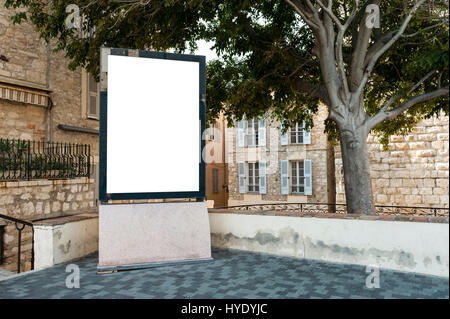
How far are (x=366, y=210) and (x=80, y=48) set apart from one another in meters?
7.28

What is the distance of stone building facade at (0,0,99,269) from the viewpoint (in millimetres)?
8352

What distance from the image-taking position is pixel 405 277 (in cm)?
436

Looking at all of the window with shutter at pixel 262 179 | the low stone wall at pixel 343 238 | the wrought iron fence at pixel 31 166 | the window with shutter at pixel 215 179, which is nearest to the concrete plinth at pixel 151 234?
the low stone wall at pixel 343 238

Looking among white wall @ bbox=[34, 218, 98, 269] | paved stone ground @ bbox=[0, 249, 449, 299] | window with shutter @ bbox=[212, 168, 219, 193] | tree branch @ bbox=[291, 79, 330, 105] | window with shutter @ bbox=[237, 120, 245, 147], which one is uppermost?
window with shutter @ bbox=[237, 120, 245, 147]

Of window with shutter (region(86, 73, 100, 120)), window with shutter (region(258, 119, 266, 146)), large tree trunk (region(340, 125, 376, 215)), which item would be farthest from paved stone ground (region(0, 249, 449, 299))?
window with shutter (region(258, 119, 266, 146))

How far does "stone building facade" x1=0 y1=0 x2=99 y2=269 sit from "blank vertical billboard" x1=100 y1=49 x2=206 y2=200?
441 cm

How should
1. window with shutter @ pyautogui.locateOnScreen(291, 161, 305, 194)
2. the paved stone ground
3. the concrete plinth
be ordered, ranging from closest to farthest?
the paved stone ground
the concrete plinth
window with shutter @ pyautogui.locateOnScreen(291, 161, 305, 194)

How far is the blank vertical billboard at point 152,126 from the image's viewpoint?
4988 mm

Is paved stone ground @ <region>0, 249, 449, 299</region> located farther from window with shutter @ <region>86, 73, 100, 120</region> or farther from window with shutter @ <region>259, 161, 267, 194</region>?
window with shutter @ <region>259, 161, 267, 194</region>

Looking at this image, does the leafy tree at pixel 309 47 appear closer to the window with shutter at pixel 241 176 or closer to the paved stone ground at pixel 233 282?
the paved stone ground at pixel 233 282

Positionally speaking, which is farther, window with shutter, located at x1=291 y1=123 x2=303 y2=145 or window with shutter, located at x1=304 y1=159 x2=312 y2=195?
window with shutter, located at x1=291 y1=123 x2=303 y2=145

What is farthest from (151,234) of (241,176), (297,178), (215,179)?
(215,179)

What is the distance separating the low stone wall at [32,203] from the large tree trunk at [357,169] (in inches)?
280

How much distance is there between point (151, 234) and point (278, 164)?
1527 centimetres
